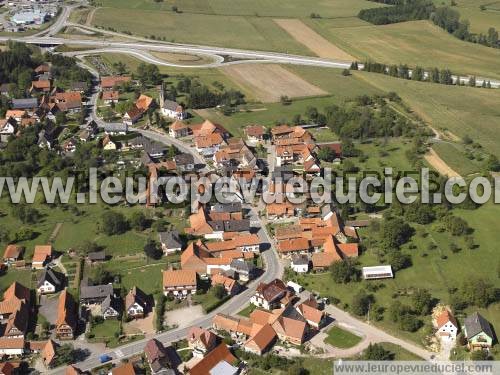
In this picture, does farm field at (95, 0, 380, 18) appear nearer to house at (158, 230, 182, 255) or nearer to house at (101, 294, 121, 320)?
house at (158, 230, 182, 255)

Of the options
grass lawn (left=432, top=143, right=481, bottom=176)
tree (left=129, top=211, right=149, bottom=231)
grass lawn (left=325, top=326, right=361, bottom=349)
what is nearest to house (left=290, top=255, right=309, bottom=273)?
grass lawn (left=325, top=326, right=361, bottom=349)

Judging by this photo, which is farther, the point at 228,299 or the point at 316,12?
the point at 316,12

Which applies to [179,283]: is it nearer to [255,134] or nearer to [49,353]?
[49,353]

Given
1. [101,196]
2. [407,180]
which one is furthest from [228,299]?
[407,180]

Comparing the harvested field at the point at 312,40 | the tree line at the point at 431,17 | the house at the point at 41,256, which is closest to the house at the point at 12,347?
the house at the point at 41,256

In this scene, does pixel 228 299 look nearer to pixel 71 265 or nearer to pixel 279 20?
pixel 71 265

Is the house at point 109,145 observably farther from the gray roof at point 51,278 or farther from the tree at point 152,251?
the gray roof at point 51,278
